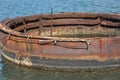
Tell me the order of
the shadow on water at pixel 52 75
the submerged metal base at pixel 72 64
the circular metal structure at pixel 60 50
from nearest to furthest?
the shadow on water at pixel 52 75, the circular metal structure at pixel 60 50, the submerged metal base at pixel 72 64

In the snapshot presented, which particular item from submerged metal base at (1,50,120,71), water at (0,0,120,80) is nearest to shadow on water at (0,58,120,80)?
water at (0,0,120,80)

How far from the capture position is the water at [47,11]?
44.8ft

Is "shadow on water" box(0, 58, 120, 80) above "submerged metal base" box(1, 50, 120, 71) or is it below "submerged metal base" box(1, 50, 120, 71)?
below

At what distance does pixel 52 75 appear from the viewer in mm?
13750

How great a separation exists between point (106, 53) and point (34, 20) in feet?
20.6

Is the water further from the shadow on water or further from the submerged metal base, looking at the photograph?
the submerged metal base

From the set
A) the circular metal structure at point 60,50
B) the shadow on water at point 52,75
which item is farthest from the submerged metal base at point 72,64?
the shadow on water at point 52,75

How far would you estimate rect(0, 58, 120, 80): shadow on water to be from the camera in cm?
1355

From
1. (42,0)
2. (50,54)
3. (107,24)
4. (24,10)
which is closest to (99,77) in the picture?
(50,54)

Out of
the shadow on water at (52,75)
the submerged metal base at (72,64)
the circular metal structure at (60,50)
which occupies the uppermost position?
the circular metal structure at (60,50)

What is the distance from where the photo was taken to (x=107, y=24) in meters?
19.5

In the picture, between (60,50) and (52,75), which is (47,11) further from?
(52,75)

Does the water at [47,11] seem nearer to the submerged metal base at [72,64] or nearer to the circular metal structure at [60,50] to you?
the submerged metal base at [72,64]

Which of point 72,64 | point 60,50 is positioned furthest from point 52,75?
point 60,50
